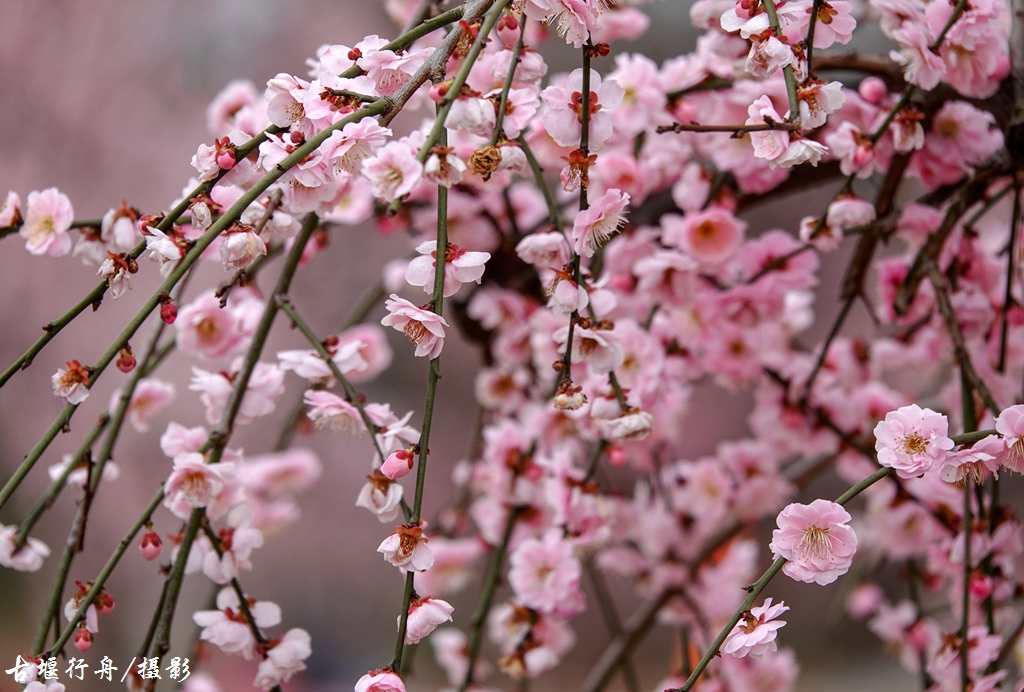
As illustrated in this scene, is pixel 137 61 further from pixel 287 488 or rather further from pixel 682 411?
pixel 682 411

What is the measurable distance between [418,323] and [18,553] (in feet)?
1.18

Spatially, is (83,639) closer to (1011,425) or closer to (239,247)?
(239,247)

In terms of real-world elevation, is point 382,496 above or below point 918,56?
below

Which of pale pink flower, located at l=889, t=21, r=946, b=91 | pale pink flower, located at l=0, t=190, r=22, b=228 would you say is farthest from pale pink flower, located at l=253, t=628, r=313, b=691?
pale pink flower, located at l=889, t=21, r=946, b=91

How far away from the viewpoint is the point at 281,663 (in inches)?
20.9

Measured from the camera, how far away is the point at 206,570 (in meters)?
0.55

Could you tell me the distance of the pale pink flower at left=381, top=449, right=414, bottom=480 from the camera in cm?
44

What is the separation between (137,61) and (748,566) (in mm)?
1315

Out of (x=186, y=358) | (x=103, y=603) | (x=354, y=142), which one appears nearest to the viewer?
(x=354, y=142)

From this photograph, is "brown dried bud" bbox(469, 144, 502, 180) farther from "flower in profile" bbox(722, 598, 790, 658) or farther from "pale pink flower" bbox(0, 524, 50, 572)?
"pale pink flower" bbox(0, 524, 50, 572)

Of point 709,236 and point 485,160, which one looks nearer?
point 485,160

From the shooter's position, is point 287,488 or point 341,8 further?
point 341,8

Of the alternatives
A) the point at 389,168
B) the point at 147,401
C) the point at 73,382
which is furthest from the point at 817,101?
the point at 147,401

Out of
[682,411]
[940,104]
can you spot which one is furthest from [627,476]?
[940,104]
